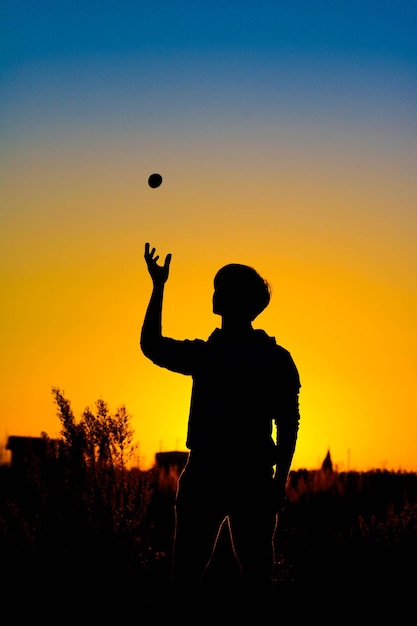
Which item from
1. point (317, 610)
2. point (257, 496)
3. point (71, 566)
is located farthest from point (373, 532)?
point (257, 496)

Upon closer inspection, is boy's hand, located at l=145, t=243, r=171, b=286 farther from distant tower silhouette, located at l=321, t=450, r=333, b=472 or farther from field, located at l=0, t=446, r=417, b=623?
distant tower silhouette, located at l=321, t=450, r=333, b=472

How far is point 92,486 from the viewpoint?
25.1ft

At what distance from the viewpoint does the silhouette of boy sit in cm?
371

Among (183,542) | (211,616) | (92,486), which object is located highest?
(92,486)

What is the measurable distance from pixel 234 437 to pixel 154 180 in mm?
3478

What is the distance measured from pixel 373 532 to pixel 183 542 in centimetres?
485

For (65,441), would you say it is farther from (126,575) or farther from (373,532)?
(373,532)

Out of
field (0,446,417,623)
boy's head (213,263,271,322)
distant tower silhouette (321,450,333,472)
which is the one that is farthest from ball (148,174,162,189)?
distant tower silhouette (321,450,333,472)

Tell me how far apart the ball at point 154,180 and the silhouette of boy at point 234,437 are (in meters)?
3.01

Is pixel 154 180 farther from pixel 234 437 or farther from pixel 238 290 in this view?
pixel 234 437

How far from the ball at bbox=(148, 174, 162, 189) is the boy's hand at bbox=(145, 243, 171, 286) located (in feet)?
8.90

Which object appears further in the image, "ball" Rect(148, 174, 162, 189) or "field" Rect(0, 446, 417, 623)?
"ball" Rect(148, 174, 162, 189)

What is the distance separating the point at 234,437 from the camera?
373 centimetres

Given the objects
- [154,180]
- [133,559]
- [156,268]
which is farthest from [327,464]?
[156,268]
